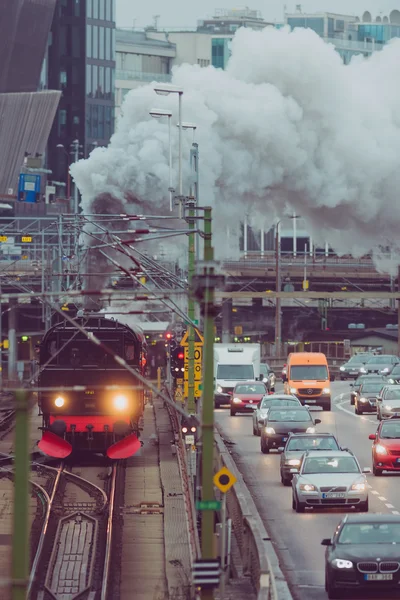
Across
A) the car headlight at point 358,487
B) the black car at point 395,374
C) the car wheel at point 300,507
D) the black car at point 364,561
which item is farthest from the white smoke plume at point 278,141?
the black car at point 364,561

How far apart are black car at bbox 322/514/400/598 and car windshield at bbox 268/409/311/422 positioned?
19641mm

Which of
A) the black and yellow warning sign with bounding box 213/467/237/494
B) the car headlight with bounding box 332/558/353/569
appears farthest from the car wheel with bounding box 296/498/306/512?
the black and yellow warning sign with bounding box 213/467/237/494

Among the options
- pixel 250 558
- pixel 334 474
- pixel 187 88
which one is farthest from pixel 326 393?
pixel 250 558

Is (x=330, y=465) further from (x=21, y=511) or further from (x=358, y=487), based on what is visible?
(x=21, y=511)

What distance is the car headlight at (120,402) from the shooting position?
109 feet

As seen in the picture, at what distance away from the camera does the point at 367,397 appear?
187ft

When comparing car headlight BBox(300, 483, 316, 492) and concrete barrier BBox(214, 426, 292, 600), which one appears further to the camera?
car headlight BBox(300, 483, 316, 492)

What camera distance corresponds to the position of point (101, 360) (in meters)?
33.9

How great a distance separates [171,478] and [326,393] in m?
26.4

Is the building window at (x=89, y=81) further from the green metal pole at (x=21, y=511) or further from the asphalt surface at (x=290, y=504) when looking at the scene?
the green metal pole at (x=21, y=511)

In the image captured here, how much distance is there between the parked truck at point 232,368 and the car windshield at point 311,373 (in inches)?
104

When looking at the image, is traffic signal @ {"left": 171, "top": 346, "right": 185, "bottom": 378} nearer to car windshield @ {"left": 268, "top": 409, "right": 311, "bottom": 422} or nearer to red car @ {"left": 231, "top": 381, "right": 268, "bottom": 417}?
car windshield @ {"left": 268, "top": 409, "right": 311, "bottom": 422}

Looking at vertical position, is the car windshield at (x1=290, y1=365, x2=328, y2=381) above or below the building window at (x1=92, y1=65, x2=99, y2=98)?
below

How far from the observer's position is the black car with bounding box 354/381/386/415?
186 feet
